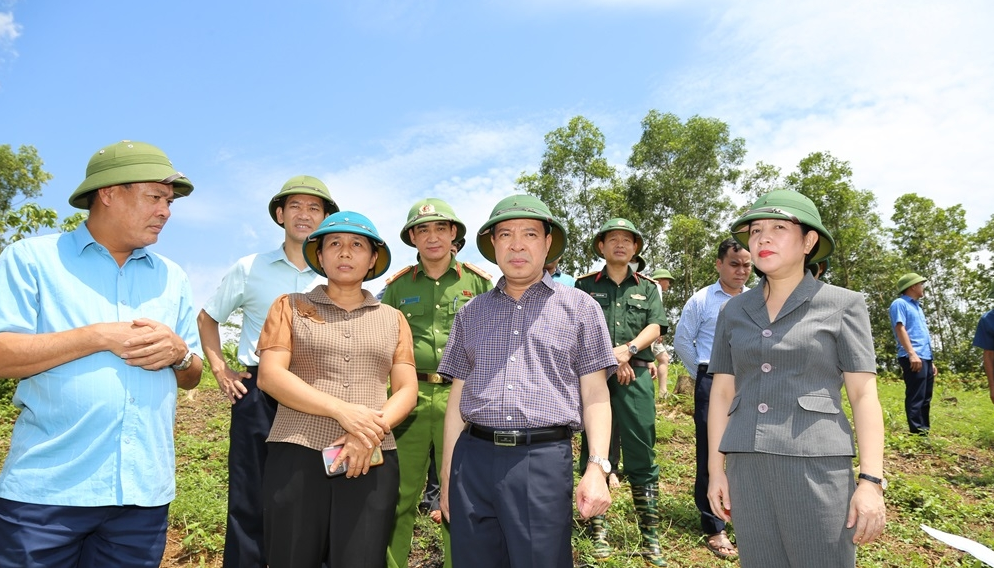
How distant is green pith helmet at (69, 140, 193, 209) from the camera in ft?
8.31

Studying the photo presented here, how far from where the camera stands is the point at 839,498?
7.57ft

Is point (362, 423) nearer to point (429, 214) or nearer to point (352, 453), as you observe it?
point (352, 453)

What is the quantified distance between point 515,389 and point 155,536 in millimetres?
1599

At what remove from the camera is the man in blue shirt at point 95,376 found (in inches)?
88.6

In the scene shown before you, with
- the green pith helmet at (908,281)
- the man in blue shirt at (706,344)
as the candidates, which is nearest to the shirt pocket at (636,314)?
the man in blue shirt at (706,344)

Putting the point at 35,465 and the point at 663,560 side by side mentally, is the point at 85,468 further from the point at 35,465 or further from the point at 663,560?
the point at 663,560

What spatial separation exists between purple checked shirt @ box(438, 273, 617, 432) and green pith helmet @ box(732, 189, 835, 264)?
809 millimetres

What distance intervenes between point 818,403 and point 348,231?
2.22 meters

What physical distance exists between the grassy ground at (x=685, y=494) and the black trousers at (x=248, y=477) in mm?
1117

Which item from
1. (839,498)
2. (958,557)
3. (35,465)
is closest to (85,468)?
(35,465)

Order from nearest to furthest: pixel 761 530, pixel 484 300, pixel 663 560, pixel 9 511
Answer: pixel 9 511 < pixel 761 530 < pixel 484 300 < pixel 663 560

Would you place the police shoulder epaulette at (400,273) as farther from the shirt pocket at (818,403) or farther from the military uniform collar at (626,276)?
the shirt pocket at (818,403)

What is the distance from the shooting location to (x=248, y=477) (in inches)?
146

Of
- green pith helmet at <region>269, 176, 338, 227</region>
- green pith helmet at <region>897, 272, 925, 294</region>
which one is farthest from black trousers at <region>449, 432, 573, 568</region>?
green pith helmet at <region>897, 272, 925, 294</region>
